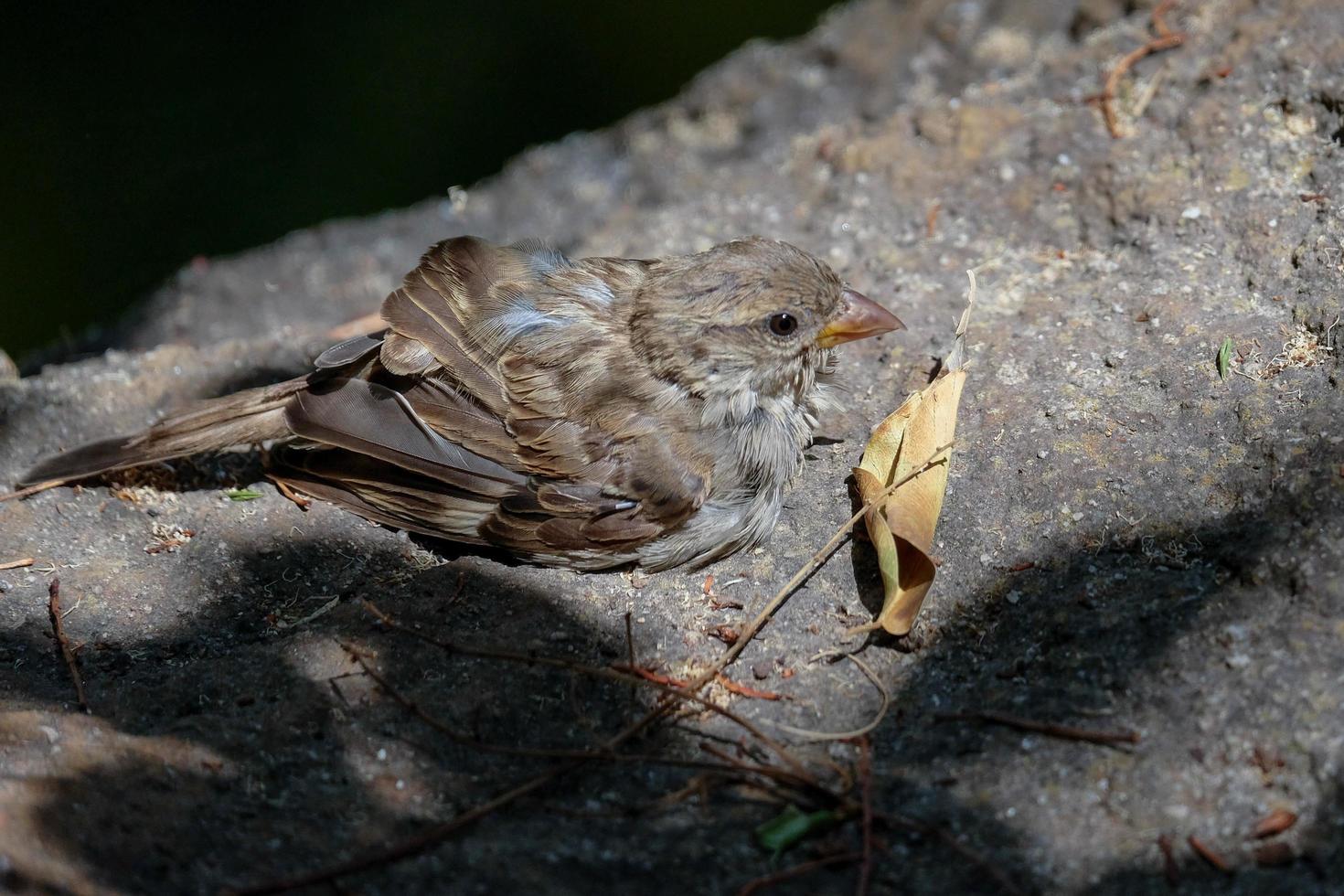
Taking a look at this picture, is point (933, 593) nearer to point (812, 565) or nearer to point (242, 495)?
point (812, 565)

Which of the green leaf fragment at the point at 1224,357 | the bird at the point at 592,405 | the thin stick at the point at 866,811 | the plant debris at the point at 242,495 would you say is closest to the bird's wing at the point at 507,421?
the bird at the point at 592,405

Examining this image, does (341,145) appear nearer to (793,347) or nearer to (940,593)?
(793,347)

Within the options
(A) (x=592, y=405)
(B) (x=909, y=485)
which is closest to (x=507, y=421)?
(A) (x=592, y=405)

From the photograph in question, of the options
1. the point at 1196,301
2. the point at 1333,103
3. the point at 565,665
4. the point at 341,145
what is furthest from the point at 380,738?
the point at 341,145

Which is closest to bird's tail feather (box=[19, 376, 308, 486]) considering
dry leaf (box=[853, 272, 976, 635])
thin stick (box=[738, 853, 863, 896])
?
dry leaf (box=[853, 272, 976, 635])

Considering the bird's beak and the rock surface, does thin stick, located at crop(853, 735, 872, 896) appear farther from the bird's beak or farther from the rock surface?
the bird's beak

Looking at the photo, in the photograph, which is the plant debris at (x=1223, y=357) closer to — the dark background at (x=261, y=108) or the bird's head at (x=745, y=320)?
the bird's head at (x=745, y=320)
